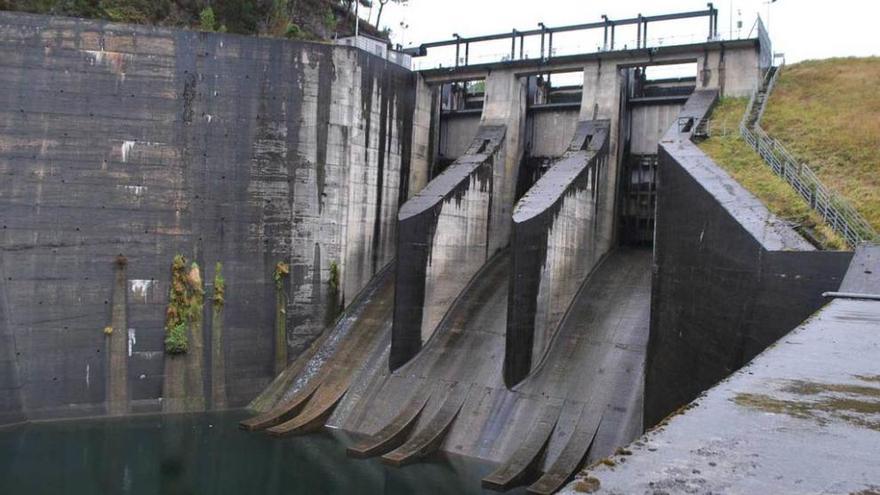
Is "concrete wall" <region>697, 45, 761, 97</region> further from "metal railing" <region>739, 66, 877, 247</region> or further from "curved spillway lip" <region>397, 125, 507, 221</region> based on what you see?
"curved spillway lip" <region>397, 125, 507, 221</region>

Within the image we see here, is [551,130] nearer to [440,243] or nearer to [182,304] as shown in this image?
[440,243]

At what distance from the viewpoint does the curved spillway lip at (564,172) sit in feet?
58.6

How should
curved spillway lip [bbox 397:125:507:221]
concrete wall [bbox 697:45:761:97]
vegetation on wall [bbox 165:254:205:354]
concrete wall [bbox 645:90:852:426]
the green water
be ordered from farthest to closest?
1. concrete wall [bbox 697:45:761:97]
2. curved spillway lip [bbox 397:125:507:221]
3. vegetation on wall [bbox 165:254:205:354]
4. the green water
5. concrete wall [bbox 645:90:852:426]

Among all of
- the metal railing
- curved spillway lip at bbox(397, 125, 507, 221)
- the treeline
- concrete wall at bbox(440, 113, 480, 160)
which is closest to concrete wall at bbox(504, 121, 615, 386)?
curved spillway lip at bbox(397, 125, 507, 221)

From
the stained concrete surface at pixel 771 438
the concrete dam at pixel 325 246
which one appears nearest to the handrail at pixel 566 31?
the concrete dam at pixel 325 246

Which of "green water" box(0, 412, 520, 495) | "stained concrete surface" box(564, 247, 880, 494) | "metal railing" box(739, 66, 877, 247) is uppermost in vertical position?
"metal railing" box(739, 66, 877, 247)

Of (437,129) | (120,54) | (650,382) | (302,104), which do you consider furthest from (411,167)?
(650,382)

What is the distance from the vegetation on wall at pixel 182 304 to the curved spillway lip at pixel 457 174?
576 centimetres

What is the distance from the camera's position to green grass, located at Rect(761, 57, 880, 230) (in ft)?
47.9

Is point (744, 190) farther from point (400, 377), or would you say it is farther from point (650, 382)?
point (400, 377)

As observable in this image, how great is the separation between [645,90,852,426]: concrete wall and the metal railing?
112 centimetres

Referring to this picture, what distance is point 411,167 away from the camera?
24625 mm

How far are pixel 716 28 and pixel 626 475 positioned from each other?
20.1 meters

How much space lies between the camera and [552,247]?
1828cm
